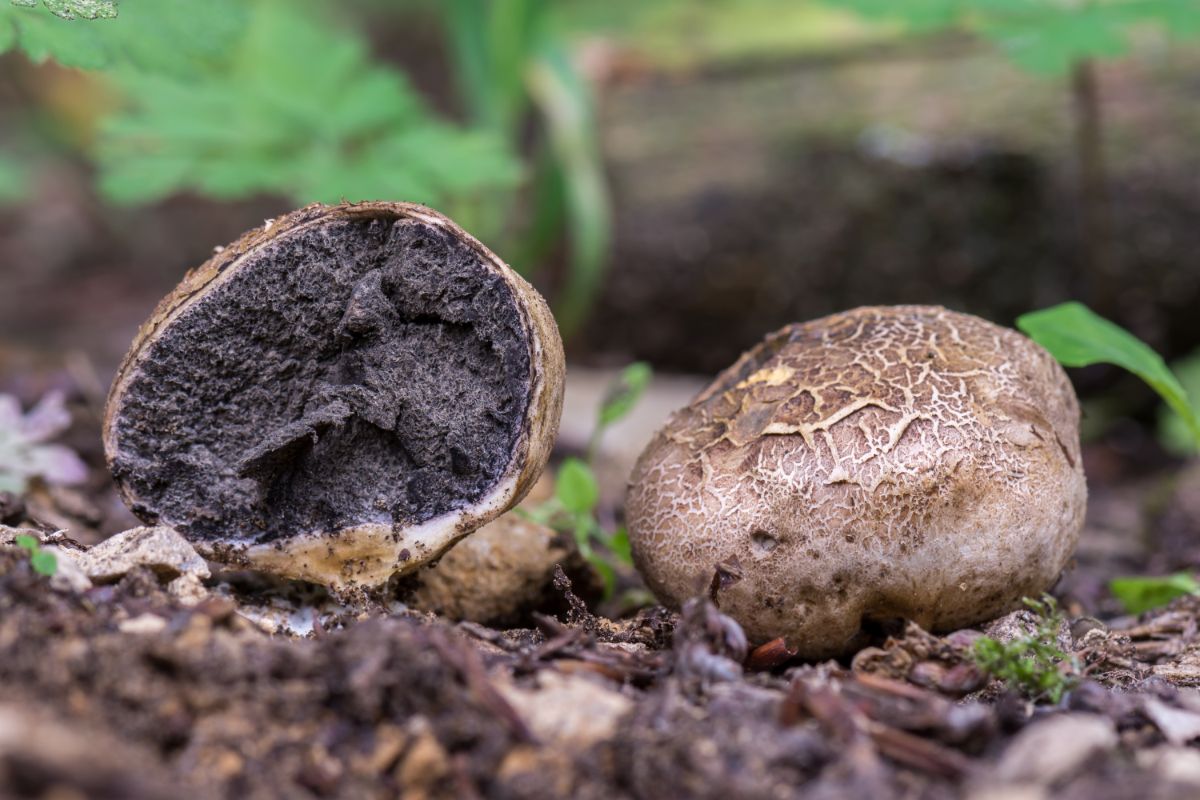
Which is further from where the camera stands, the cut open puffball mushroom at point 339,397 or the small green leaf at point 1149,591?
the small green leaf at point 1149,591

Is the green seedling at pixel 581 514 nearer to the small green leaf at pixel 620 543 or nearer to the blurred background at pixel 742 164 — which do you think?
the small green leaf at pixel 620 543

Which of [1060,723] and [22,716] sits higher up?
[22,716]

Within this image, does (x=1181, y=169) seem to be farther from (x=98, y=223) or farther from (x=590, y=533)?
(x=98, y=223)

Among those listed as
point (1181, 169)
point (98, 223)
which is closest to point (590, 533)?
point (1181, 169)

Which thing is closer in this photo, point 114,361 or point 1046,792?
point 1046,792

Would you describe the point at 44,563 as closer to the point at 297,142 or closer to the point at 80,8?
the point at 80,8

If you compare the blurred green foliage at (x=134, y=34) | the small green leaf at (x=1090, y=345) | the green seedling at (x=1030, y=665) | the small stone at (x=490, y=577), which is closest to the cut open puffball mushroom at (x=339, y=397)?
the small stone at (x=490, y=577)

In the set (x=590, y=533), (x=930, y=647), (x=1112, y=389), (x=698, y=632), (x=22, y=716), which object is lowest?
(x=1112, y=389)
